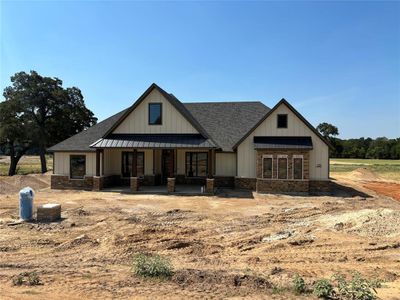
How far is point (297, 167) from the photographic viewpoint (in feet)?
70.5

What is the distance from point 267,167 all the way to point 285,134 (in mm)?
2608

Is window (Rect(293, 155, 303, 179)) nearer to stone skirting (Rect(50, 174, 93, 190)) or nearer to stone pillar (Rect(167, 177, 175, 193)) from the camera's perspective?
stone pillar (Rect(167, 177, 175, 193))

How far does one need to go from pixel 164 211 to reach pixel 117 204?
3.23 m

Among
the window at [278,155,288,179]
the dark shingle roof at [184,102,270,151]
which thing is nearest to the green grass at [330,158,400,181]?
the dark shingle roof at [184,102,270,151]

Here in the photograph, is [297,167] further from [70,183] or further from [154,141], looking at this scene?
[70,183]

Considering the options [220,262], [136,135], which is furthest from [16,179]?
[220,262]

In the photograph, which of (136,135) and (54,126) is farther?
(54,126)

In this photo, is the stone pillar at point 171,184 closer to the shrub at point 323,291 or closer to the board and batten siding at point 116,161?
the board and batten siding at point 116,161

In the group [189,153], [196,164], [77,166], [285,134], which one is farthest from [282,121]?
[77,166]

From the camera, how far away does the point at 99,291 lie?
244 inches

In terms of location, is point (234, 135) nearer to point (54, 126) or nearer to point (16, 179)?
point (16, 179)

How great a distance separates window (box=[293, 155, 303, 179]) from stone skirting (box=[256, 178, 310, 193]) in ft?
1.27

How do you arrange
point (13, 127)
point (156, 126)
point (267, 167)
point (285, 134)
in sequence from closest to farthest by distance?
1. point (267, 167)
2. point (285, 134)
3. point (156, 126)
4. point (13, 127)

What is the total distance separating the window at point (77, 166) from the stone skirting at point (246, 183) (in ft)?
36.2
